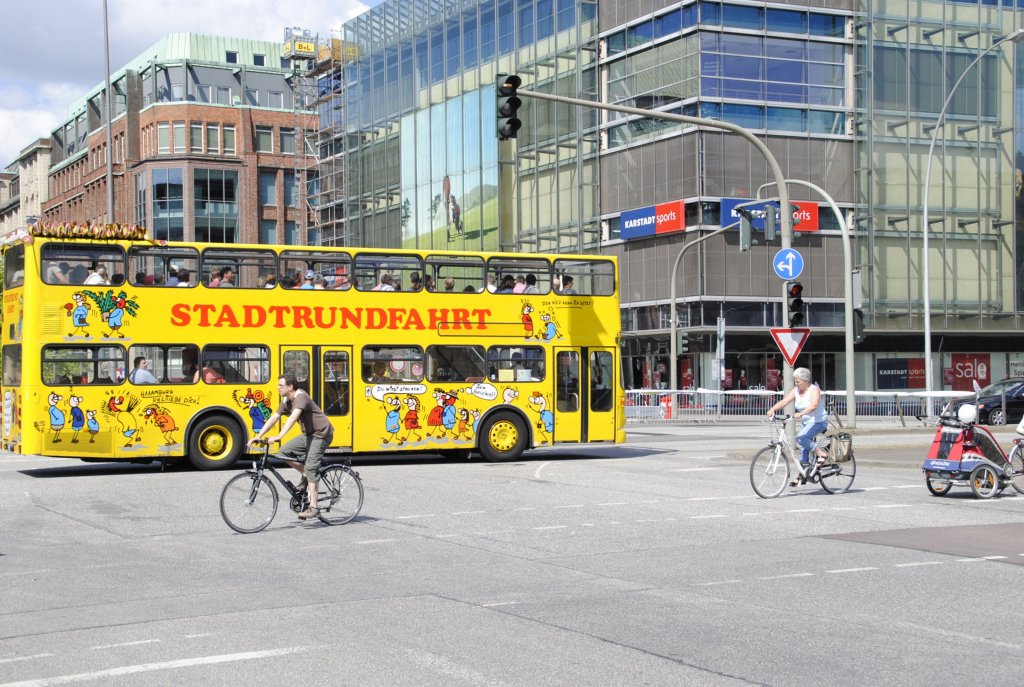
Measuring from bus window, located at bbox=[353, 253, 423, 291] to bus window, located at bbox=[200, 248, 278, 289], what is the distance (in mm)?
1610

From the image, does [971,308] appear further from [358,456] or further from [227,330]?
[227,330]

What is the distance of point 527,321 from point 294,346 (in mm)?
4698

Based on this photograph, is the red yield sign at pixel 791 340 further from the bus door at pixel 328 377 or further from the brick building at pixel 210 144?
the brick building at pixel 210 144

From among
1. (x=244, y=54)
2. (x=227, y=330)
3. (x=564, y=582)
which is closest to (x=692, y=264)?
(x=227, y=330)

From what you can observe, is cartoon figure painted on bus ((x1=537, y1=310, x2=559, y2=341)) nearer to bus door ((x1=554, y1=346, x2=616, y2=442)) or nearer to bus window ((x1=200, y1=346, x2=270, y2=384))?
bus door ((x1=554, y1=346, x2=616, y2=442))

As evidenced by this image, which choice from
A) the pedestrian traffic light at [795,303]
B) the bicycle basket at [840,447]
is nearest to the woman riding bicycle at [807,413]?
the bicycle basket at [840,447]

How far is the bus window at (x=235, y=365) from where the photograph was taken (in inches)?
873

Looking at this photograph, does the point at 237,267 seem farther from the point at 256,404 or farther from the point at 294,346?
the point at 256,404

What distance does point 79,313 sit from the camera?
69.1 ft

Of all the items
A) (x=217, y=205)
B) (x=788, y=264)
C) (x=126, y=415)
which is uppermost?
(x=217, y=205)

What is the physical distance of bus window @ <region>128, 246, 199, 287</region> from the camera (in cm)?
2164

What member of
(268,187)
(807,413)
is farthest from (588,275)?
(268,187)

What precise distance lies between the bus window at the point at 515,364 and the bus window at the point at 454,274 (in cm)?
130

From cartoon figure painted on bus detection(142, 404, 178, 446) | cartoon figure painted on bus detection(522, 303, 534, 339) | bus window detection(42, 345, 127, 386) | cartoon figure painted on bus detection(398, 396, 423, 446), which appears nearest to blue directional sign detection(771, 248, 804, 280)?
cartoon figure painted on bus detection(522, 303, 534, 339)
